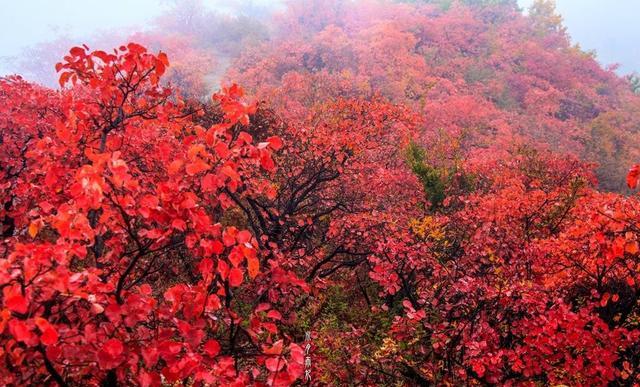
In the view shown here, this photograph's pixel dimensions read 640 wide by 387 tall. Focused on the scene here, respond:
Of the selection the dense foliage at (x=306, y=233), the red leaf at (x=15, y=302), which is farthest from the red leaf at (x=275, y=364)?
the red leaf at (x=15, y=302)

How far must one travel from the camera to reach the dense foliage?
3.39 metres

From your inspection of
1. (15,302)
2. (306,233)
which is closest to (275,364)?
(15,302)

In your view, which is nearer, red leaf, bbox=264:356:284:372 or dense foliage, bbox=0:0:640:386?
red leaf, bbox=264:356:284:372

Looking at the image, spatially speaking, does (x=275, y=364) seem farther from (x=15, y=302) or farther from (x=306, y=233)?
(x=306, y=233)

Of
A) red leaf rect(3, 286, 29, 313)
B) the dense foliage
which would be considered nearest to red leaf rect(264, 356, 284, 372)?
the dense foliage

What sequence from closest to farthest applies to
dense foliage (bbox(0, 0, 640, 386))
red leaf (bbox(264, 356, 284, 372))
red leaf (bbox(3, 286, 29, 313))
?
red leaf (bbox(3, 286, 29, 313)) → red leaf (bbox(264, 356, 284, 372)) → dense foliage (bbox(0, 0, 640, 386))

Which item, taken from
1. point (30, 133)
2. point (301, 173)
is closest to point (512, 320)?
point (301, 173)

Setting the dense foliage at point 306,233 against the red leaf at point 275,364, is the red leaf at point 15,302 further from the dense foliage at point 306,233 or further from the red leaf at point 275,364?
the red leaf at point 275,364

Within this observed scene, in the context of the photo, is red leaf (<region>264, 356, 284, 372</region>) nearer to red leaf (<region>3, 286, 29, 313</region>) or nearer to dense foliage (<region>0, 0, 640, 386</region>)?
dense foliage (<region>0, 0, 640, 386</region>)

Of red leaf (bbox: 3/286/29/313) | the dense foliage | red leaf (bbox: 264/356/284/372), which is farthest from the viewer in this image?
the dense foliage

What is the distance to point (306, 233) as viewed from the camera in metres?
14.7

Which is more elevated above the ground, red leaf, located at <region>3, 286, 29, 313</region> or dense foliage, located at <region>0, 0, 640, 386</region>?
red leaf, located at <region>3, 286, 29, 313</region>

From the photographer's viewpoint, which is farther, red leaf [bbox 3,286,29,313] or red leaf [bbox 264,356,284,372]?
red leaf [bbox 264,356,284,372]

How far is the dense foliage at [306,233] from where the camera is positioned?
3389mm
